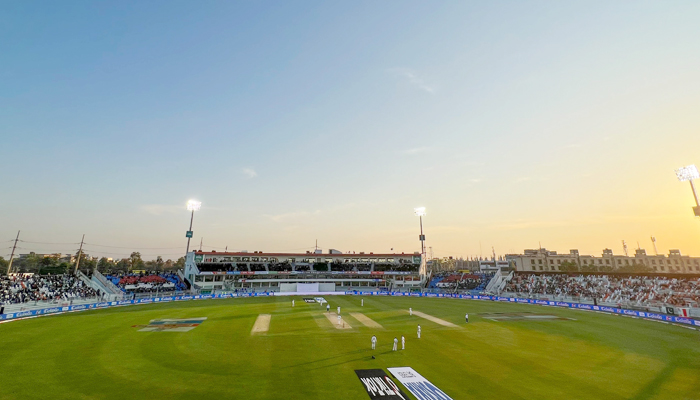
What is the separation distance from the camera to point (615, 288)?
61625mm

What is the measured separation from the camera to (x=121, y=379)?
A: 61.5ft

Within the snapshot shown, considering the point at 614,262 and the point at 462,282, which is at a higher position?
the point at 614,262

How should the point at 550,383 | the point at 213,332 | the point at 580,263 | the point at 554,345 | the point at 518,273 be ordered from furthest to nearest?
the point at 580,263 → the point at 518,273 → the point at 213,332 → the point at 554,345 → the point at 550,383

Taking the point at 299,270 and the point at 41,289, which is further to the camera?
the point at 299,270

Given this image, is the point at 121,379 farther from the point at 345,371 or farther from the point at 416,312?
the point at 416,312

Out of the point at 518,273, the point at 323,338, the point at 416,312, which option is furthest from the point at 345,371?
the point at 518,273

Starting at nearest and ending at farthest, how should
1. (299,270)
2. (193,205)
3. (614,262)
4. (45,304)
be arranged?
1. (45,304)
2. (193,205)
3. (299,270)
4. (614,262)

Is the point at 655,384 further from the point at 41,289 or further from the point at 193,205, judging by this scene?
the point at 193,205

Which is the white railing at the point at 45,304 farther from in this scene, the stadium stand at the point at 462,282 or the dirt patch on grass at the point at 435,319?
the stadium stand at the point at 462,282

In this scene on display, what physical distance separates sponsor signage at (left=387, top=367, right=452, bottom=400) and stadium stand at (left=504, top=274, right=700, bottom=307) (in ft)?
178

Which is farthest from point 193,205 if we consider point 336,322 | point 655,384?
point 655,384

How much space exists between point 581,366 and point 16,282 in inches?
3257

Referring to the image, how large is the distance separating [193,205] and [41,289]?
33400mm

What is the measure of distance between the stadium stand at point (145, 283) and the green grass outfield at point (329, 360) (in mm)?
36244
